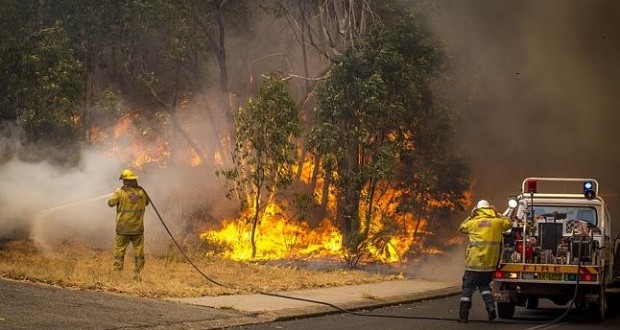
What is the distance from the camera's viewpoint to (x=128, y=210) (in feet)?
51.6

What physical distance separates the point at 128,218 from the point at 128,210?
13 cm

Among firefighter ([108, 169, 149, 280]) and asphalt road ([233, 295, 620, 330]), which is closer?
asphalt road ([233, 295, 620, 330])

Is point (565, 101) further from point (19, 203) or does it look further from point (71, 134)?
point (19, 203)

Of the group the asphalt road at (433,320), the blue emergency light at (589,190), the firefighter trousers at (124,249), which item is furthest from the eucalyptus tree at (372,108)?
the blue emergency light at (589,190)

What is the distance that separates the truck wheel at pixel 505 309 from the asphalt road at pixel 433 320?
13 cm

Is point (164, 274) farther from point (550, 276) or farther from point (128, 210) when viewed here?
point (550, 276)

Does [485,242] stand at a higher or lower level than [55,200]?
lower

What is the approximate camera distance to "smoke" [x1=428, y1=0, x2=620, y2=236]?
27.6 m

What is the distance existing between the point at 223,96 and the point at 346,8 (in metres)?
4.48

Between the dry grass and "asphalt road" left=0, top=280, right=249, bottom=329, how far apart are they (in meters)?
0.82

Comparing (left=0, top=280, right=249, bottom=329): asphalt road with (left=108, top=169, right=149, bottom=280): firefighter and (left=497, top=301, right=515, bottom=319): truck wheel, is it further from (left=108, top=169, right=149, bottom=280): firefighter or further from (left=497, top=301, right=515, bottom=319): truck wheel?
(left=497, top=301, right=515, bottom=319): truck wheel

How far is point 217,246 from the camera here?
72.7 ft

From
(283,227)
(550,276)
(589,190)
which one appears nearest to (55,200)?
(283,227)

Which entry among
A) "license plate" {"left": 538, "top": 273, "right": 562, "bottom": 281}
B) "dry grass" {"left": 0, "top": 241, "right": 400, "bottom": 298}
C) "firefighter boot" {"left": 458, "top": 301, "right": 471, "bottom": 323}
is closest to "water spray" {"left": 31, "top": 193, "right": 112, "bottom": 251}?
"dry grass" {"left": 0, "top": 241, "right": 400, "bottom": 298}
